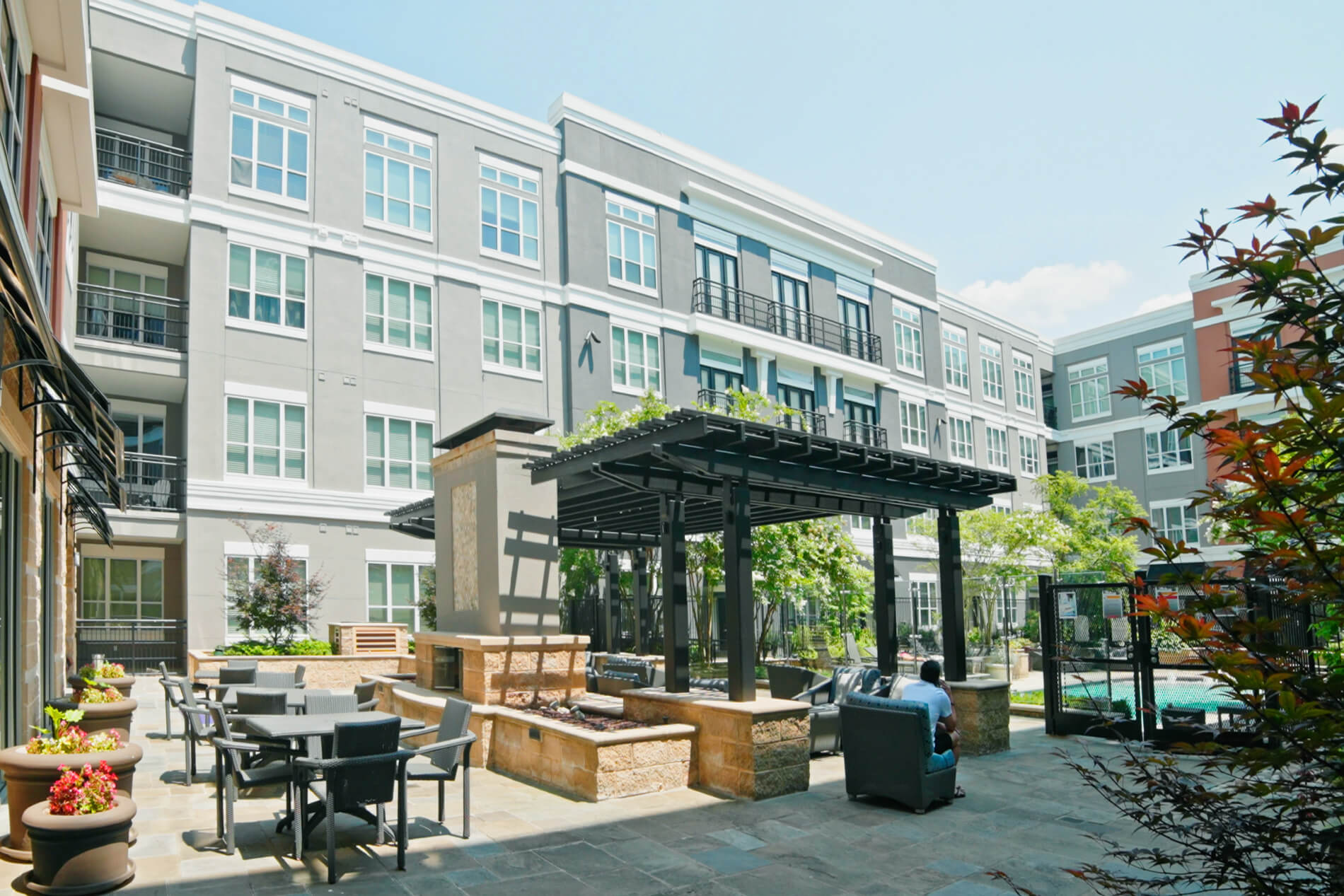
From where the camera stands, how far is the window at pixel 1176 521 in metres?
39.8

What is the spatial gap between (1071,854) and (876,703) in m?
2.10

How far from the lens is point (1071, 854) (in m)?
7.15

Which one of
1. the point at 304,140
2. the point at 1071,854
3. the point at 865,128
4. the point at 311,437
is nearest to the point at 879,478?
the point at 865,128

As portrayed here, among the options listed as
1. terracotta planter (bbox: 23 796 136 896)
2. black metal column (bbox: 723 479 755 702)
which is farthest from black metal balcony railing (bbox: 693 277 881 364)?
terracotta planter (bbox: 23 796 136 896)

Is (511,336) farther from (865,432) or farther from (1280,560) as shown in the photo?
(1280,560)

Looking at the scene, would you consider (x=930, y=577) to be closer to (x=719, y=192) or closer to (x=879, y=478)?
(x=719, y=192)

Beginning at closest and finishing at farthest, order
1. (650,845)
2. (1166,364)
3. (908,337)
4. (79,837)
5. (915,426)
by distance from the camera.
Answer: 1. (79,837)
2. (650,845)
3. (915,426)
4. (908,337)
5. (1166,364)

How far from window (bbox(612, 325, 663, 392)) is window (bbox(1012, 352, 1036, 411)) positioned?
2317 cm

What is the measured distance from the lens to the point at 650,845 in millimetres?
7242

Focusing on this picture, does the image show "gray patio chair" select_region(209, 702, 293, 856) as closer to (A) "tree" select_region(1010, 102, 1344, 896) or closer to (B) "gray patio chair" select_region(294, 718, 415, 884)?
(B) "gray patio chair" select_region(294, 718, 415, 884)

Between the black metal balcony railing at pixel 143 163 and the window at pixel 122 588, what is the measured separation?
8.55 m

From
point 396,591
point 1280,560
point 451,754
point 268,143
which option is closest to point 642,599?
point 396,591

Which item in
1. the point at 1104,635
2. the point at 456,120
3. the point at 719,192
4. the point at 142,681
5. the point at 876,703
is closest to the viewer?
the point at 876,703

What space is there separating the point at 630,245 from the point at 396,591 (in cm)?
1224
